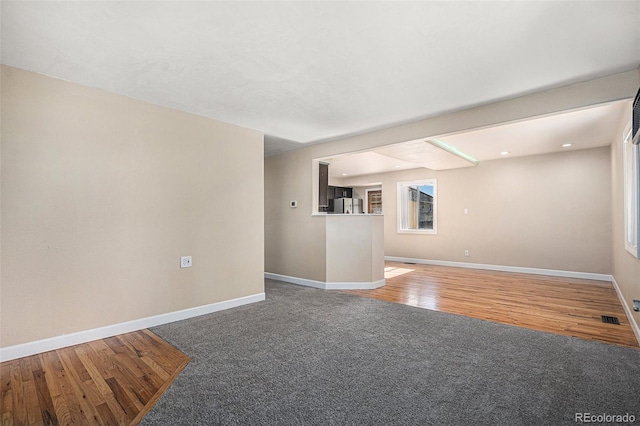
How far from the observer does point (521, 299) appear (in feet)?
13.8

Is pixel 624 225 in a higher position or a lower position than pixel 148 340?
higher

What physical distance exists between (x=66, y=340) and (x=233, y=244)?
1828mm

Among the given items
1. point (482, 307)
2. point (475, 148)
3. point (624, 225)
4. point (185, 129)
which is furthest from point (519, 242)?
point (185, 129)

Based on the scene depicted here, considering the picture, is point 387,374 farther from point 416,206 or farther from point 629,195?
point 416,206

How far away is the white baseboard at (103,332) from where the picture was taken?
2.42 meters

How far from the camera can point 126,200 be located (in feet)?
9.89

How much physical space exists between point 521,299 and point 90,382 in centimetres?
486

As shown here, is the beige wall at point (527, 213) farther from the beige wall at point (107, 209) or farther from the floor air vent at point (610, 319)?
the beige wall at point (107, 209)

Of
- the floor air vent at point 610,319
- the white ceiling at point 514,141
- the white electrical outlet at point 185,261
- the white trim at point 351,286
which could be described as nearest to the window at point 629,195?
the white ceiling at point 514,141

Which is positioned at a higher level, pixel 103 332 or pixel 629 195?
pixel 629 195

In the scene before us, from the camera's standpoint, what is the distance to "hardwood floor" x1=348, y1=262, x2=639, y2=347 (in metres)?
3.10

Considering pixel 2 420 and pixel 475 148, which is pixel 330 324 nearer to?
pixel 2 420

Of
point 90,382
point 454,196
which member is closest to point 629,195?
point 454,196

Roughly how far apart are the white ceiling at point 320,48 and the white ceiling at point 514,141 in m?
0.92
